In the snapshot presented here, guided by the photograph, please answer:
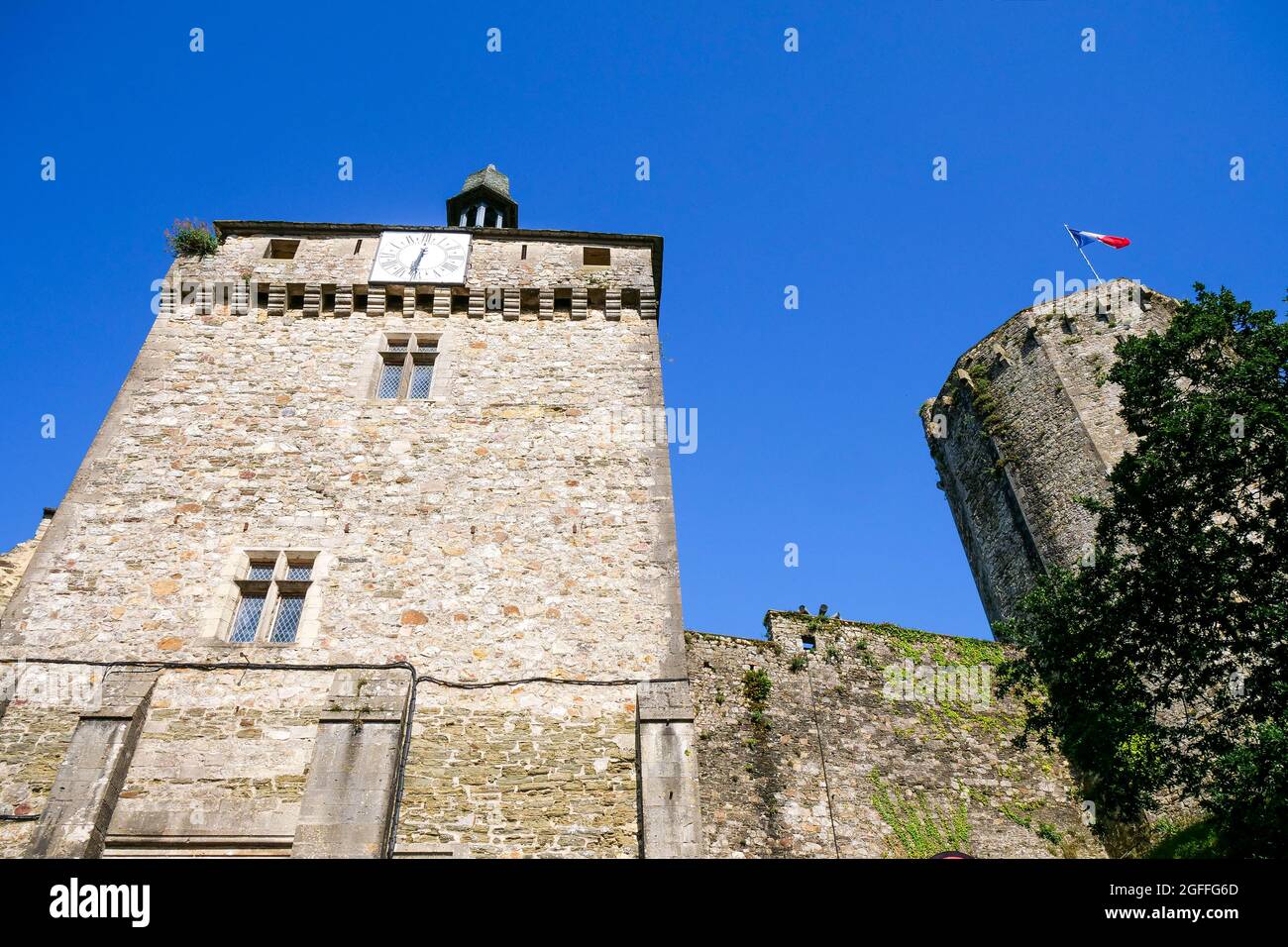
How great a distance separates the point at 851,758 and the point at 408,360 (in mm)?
10539

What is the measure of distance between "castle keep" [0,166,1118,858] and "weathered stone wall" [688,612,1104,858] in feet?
0.18

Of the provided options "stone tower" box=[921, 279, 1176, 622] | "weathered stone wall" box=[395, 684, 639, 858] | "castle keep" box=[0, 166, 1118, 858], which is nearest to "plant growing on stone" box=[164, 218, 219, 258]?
"castle keep" box=[0, 166, 1118, 858]

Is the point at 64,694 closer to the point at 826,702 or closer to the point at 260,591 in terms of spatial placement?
the point at 260,591

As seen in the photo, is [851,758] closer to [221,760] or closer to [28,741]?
[221,760]

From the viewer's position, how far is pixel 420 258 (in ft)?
50.1

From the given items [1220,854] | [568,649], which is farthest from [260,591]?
[1220,854]

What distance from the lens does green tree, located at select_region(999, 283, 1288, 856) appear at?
11.0 metres

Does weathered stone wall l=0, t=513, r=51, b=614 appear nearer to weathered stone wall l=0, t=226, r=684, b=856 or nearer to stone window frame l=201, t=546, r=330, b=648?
weathered stone wall l=0, t=226, r=684, b=856

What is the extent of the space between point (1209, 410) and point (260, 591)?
12317 mm

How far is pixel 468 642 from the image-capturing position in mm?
10203

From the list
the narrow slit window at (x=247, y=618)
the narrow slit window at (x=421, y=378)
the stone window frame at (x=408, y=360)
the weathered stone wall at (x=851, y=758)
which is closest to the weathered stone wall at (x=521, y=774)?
the narrow slit window at (x=247, y=618)

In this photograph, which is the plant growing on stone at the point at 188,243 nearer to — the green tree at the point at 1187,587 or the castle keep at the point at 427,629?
the castle keep at the point at 427,629

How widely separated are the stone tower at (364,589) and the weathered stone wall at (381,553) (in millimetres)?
33

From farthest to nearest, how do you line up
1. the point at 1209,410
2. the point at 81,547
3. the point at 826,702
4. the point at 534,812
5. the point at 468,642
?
the point at 826,702
the point at 1209,410
the point at 81,547
the point at 468,642
the point at 534,812
